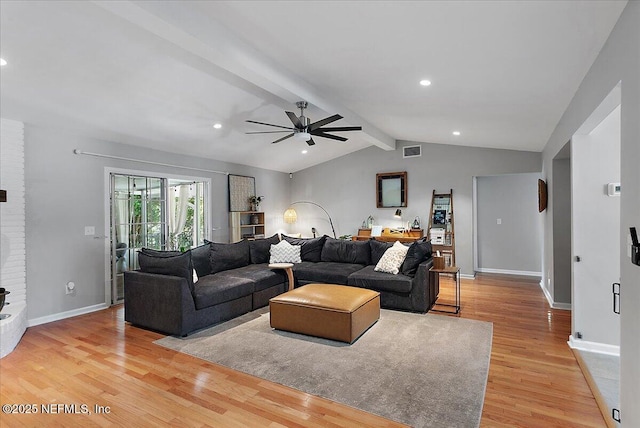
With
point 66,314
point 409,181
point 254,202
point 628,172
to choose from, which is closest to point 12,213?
point 66,314

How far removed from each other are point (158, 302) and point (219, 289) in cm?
68

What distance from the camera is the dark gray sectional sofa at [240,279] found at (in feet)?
12.7

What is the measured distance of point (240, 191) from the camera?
24.3 feet

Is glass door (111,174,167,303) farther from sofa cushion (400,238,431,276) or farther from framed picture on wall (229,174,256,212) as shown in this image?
sofa cushion (400,238,431,276)

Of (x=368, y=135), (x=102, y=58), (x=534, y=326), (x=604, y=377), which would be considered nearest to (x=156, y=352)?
(x=102, y=58)

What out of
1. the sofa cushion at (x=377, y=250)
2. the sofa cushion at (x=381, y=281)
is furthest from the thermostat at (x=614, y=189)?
the sofa cushion at (x=377, y=250)

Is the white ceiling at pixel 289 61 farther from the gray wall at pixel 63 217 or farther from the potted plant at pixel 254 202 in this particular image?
the potted plant at pixel 254 202

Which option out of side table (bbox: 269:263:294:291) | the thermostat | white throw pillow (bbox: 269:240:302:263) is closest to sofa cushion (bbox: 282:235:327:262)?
white throw pillow (bbox: 269:240:302:263)

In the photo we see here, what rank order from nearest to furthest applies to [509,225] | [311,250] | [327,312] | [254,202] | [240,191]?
[327,312], [311,250], [509,225], [240,191], [254,202]

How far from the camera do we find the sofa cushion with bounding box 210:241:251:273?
16.9 ft

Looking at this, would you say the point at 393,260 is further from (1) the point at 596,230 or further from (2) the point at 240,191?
(2) the point at 240,191

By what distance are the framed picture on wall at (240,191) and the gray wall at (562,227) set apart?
18.2 ft

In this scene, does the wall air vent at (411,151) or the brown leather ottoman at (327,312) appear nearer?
the brown leather ottoman at (327,312)

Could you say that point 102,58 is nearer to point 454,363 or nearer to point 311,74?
point 311,74
